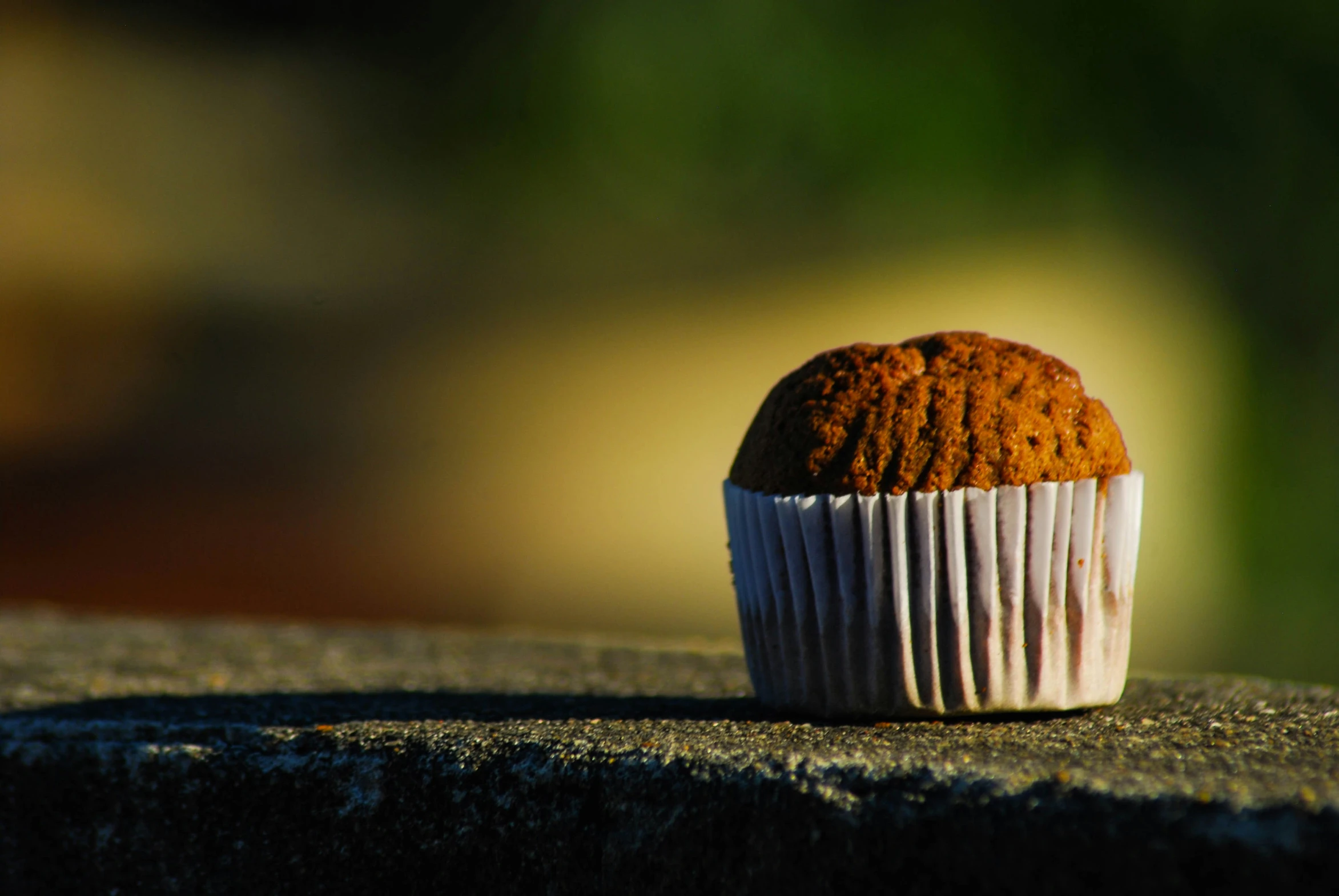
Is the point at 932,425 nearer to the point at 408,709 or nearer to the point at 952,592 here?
the point at 952,592

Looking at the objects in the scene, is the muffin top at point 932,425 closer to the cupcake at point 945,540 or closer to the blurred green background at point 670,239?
the cupcake at point 945,540

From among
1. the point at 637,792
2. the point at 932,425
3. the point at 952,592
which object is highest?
the point at 932,425

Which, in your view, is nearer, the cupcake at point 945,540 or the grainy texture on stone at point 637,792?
the grainy texture on stone at point 637,792

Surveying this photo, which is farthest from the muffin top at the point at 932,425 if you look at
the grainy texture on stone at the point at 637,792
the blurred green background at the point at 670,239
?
the blurred green background at the point at 670,239

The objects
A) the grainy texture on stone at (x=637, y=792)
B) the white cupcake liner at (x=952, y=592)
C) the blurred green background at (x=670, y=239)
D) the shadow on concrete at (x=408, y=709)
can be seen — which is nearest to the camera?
the grainy texture on stone at (x=637, y=792)

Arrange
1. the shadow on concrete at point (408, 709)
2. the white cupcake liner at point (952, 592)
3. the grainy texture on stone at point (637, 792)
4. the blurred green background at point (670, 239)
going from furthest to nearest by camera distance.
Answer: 1. the blurred green background at point (670, 239)
2. the shadow on concrete at point (408, 709)
3. the white cupcake liner at point (952, 592)
4. the grainy texture on stone at point (637, 792)

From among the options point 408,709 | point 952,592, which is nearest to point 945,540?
point 952,592

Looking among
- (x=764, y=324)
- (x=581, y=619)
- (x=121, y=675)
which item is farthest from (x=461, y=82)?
(x=121, y=675)
